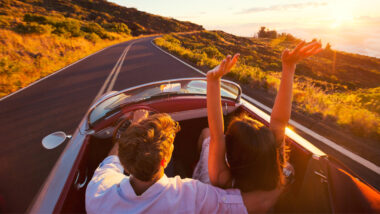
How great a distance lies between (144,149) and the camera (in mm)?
921

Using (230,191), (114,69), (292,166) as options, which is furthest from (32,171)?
(114,69)

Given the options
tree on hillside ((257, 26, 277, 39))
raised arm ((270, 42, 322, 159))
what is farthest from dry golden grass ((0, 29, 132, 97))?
tree on hillside ((257, 26, 277, 39))

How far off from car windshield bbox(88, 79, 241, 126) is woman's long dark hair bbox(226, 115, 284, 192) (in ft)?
4.56

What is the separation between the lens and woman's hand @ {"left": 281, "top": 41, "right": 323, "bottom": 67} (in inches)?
47.4

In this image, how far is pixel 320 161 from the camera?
138cm

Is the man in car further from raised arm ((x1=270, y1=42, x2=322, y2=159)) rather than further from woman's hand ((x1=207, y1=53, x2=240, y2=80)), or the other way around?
raised arm ((x1=270, y1=42, x2=322, y2=159))

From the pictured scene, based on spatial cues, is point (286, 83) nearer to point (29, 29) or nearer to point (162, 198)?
point (162, 198)

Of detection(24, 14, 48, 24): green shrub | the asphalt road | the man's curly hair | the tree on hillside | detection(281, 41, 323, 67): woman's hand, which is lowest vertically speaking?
the asphalt road

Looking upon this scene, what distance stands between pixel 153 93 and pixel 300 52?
173 cm

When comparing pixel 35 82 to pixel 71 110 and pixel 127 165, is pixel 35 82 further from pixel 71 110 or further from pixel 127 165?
pixel 127 165

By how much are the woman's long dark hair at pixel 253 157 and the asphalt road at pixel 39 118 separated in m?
3.14

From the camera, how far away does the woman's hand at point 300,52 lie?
1.20 m

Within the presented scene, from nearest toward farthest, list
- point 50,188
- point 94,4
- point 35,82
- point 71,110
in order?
point 50,188, point 71,110, point 35,82, point 94,4

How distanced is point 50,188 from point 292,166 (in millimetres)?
2043
